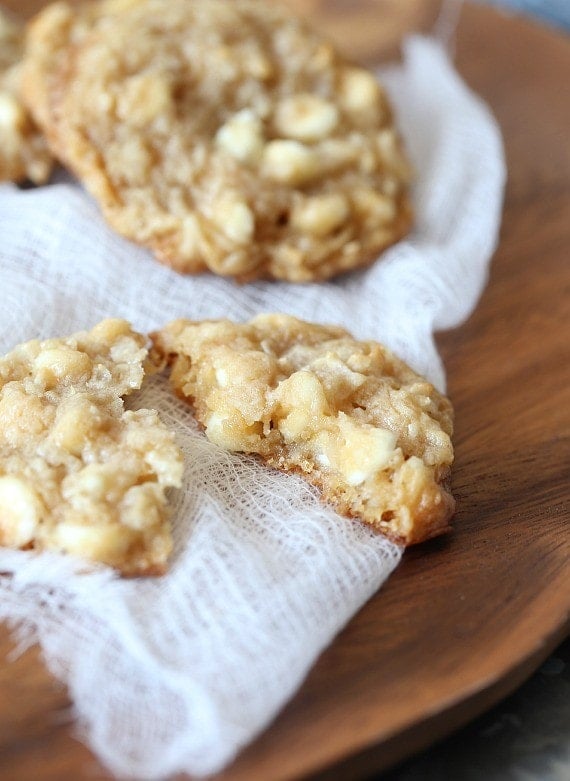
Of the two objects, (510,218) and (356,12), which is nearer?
(510,218)

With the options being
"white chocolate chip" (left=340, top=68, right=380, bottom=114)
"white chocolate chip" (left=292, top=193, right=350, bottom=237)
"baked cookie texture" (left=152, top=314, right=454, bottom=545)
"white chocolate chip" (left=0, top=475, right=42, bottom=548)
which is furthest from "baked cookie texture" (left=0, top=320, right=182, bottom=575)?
"white chocolate chip" (left=340, top=68, right=380, bottom=114)

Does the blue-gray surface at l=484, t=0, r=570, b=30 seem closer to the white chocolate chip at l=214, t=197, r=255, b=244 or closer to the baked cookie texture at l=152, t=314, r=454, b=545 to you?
the white chocolate chip at l=214, t=197, r=255, b=244

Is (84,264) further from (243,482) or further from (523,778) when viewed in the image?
(523,778)

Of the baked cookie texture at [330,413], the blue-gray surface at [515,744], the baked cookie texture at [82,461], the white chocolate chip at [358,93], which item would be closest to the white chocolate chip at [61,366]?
the baked cookie texture at [82,461]

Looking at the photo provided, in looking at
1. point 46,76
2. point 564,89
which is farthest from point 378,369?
point 564,89

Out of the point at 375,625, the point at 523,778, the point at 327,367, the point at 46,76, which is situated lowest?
the point at 523,778

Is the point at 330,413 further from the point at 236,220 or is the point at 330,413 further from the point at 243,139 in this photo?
the point at 243,139
